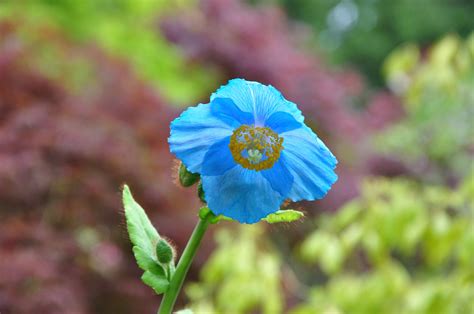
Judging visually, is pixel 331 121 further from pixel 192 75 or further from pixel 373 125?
pixel 373 125

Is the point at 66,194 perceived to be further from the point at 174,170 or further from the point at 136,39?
the point at 136,39

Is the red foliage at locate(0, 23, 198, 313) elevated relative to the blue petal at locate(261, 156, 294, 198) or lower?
elevated

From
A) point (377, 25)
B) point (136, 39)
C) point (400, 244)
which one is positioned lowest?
point (400, 244)

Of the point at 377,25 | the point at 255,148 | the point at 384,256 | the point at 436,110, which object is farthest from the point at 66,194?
the point at 377,25

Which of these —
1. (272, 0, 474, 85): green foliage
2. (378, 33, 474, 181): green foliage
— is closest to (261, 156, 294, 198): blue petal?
(378, 33, 474, 181): green foliage

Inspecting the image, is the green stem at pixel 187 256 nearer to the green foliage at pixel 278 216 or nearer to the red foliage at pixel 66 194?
the green foliage at pixel 278 216

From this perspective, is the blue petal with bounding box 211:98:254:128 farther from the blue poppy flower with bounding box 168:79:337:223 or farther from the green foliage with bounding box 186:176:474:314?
the green foliage with bounding box 186:176:474:314
